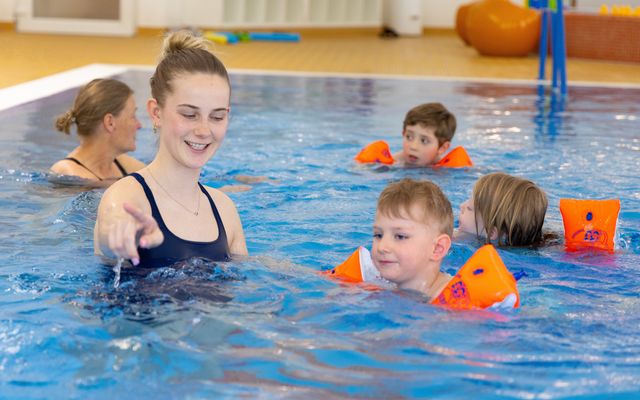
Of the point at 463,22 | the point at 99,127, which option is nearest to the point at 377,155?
the point at 99,127

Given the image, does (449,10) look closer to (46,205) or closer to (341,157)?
(341,157)

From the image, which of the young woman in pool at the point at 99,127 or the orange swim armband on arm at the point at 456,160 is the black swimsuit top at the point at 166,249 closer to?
the young woman in pool at the point at 99,127

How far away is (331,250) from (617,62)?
1091 cm

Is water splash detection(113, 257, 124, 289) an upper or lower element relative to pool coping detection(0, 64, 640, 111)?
lower

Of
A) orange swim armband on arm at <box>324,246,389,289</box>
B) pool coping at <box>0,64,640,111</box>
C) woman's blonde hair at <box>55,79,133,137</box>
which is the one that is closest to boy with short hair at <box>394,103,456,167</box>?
woman's blonde hair at <box>55,79,133,137</box>

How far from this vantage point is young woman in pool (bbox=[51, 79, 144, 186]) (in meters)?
5.27

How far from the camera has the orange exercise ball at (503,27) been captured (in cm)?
1445

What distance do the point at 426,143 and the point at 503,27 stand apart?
28.4 feet

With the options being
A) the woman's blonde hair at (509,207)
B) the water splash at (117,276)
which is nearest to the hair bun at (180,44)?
the water splash at (117,276)

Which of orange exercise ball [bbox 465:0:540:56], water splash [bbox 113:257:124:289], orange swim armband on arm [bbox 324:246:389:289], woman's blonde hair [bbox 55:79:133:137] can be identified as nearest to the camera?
water splash [bbox 113:257:124:289]

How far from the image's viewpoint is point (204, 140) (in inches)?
130

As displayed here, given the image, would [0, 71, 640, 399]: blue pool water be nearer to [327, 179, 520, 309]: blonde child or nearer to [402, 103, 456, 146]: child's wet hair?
[327, 179, 520, 309]: blonde child

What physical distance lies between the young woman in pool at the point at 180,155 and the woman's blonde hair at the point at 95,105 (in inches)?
72.9

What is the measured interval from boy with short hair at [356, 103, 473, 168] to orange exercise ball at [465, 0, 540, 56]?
8.46 meters
